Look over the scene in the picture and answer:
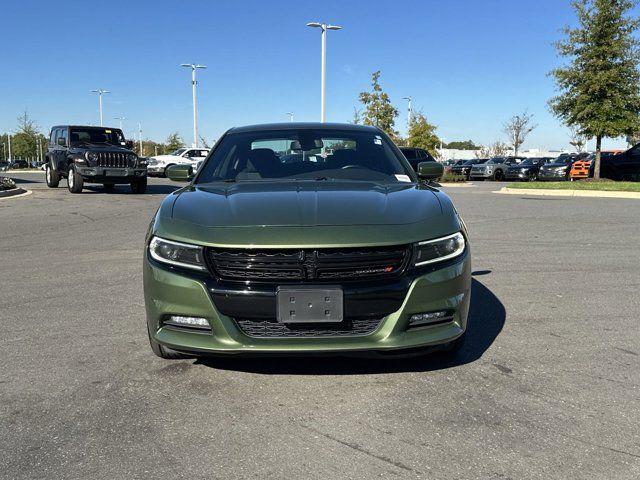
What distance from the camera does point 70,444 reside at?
2688mm

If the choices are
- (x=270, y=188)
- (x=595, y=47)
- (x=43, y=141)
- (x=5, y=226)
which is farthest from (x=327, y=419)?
(x=43, y=141)

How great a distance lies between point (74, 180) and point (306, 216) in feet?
55.5

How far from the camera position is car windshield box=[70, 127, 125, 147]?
18469 mm

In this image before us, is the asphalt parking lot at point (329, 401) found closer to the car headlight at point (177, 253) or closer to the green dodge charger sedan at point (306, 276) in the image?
the green dodge charger sedan at point (306, 276)

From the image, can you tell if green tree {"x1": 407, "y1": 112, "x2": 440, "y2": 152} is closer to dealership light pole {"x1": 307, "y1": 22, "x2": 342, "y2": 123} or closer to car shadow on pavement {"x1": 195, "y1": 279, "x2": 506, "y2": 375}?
dealership light pole {"x1": 307, "y1": 22, "x2": 342, "y2": 123}

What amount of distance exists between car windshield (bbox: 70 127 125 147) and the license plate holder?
1749 cm

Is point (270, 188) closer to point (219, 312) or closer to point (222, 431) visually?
point (219, 312)

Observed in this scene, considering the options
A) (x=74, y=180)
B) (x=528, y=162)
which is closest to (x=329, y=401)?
(x=74, y=180)

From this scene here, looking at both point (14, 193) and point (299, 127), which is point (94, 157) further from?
point (299, 127)

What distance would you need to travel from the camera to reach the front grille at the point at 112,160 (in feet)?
58.5

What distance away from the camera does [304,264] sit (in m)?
2.97

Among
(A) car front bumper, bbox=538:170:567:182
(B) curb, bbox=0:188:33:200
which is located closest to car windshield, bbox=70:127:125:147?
(B) curb, bbox=0:188:33:200

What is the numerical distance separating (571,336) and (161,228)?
3.02m

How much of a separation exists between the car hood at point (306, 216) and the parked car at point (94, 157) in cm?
1530
